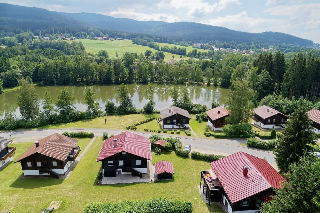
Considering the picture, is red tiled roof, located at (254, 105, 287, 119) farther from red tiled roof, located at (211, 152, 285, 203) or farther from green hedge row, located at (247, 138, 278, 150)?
red tiled roof, located at (211, 152, 285, 203)

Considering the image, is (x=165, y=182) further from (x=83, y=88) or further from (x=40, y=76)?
(x=40, y=76)

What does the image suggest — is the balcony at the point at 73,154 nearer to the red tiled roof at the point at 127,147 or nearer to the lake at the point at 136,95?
the red tiled roof at the point at 127,147

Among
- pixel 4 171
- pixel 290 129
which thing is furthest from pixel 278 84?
pixel 4 171

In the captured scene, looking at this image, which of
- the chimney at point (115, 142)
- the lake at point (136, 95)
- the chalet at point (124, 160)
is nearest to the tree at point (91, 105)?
the lake at point (136, 95)

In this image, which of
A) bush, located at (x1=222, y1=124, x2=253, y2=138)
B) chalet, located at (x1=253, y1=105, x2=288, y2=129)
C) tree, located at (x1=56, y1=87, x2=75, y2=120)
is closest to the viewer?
bush, located at (x1=222, y1=124, x2=253, y2=138)

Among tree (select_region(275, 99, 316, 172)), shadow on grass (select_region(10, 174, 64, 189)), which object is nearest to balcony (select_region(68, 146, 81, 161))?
shadow on grass (select_region(10, 174, 64, 189))
